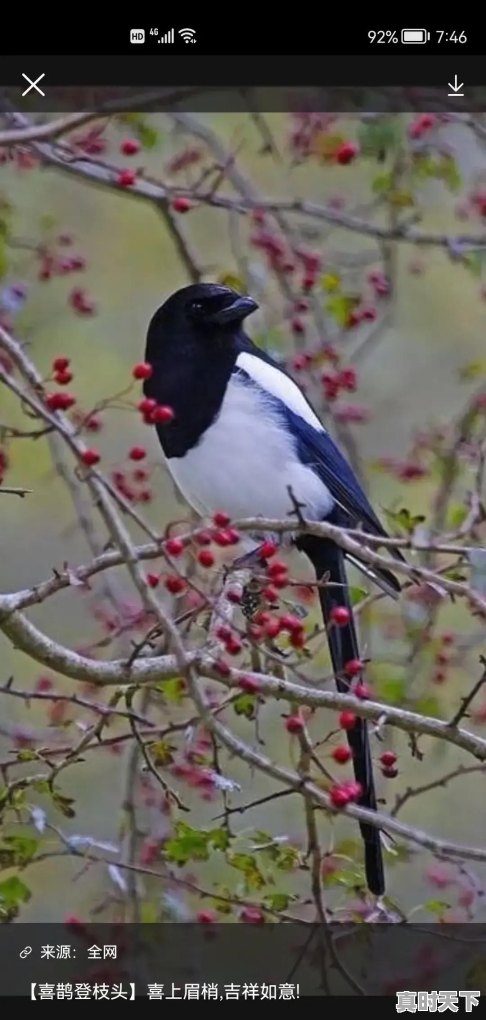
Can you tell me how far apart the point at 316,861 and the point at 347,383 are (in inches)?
19.0

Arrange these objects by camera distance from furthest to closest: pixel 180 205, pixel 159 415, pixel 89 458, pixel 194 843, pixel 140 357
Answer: pixel 140 357, pixel 180 205, pixel 194 843, pixel 159 415, pixel 89 458

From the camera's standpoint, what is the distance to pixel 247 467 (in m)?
1.46

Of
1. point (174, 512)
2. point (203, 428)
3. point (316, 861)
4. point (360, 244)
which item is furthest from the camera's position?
point (360, 244)

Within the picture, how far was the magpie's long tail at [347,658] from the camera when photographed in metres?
1.17

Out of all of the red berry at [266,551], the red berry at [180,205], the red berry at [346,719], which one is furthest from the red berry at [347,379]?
the red berry at [346,719]

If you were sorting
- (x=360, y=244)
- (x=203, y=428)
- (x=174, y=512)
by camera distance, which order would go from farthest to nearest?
(x=360, y=244)
(x=174, y=512)
(x=203, y=428)

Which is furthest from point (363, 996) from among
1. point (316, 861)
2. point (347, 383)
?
point (347, 383)

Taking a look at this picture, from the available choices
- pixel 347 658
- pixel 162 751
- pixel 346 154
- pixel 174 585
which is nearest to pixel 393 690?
pixel 347 658

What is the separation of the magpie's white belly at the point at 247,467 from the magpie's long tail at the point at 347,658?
1.8 inches

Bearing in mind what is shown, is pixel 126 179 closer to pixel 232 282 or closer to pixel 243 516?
pixel 232 282

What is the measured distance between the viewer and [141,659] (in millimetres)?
1043

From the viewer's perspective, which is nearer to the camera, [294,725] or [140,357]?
[294,725]

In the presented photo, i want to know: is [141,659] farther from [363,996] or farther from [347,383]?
[347,383]
